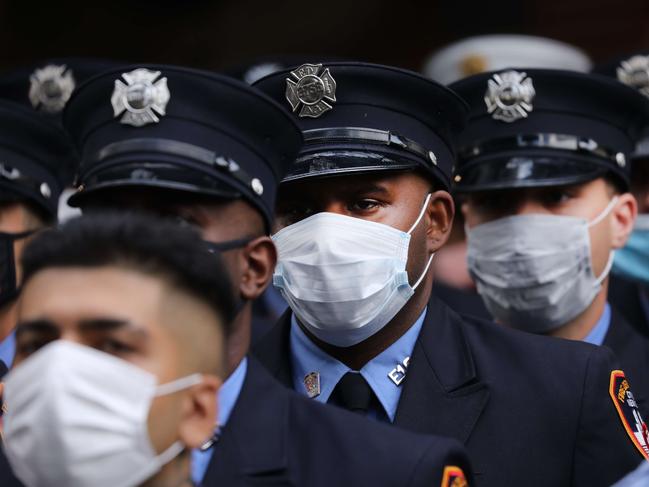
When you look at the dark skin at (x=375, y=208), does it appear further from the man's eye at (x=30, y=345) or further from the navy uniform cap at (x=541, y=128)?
the man's eye at (x=30, y=345)

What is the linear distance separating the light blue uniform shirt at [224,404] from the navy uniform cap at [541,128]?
5.10 feet

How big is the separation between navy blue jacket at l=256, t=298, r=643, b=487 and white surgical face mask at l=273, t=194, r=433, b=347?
0.72 feet

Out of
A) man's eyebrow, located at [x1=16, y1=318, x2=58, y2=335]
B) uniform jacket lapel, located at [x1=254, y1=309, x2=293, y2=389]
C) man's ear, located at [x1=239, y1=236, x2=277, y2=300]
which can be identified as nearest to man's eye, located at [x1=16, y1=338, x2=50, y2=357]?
man's eyebrow, located at [x1=16, y1=318, x2=58, y2=335]

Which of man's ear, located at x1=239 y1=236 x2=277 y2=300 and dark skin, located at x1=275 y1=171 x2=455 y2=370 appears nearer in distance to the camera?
man's ear, located at x1=239 y1=236 x2=277 y2=300

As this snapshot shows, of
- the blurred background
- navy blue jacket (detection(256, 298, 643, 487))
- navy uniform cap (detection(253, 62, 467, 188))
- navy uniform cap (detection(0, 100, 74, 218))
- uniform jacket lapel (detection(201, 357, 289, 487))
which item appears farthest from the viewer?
the blurred background

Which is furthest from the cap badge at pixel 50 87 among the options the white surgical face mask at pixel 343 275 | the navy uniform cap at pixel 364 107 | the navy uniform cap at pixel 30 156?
the white surgical face mask at pixel 343 275

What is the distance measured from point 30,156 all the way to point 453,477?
2.33 metres

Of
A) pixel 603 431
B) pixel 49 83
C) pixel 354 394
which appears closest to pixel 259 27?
pixel 49 83

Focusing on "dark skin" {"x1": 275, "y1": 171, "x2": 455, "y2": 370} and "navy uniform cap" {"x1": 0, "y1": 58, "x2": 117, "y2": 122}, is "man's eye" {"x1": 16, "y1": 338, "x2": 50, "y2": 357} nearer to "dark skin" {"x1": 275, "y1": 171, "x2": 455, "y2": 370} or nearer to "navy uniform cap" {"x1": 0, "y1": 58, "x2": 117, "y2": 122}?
"dark skin" {"x1": 275, "y1": 171, "x2": 455, "y2": 370}

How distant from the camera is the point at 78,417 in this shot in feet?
8.13

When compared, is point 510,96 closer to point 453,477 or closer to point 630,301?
point 630,301

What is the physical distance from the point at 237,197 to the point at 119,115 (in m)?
0.40

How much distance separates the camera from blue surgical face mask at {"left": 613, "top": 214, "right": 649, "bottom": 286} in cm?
514

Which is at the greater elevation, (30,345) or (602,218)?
(602,218)
